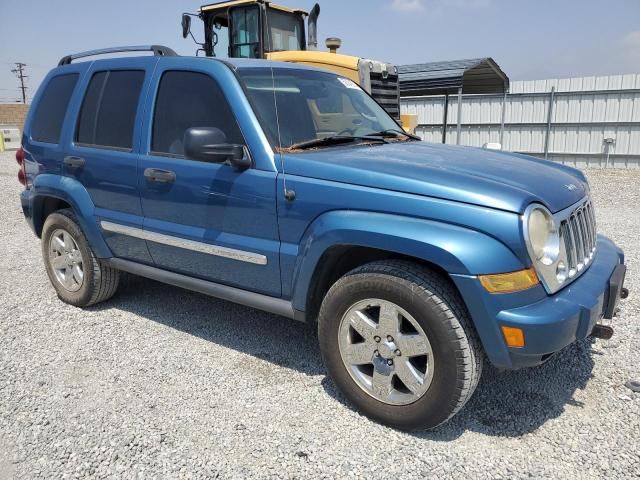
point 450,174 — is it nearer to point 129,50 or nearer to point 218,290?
point 218,290

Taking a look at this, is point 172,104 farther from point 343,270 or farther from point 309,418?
point 309,418

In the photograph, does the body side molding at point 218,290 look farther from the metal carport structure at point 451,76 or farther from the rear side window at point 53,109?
the metal carport structure at point 451,76

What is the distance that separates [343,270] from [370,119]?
1.45m

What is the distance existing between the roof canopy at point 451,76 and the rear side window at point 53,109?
1062cm

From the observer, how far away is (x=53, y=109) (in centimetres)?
434

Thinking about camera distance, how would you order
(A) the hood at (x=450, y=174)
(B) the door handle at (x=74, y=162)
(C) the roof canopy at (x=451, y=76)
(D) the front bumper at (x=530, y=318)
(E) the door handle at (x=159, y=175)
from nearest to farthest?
(D) the front bumper at (x=530, y=318)
(A) the hood at (x=450, y=174)
(E) the door handle at (x=159, y=175)
(B) the door handle at (x=74, y=162)
(C) the roof canopy at (x=451, y=76)

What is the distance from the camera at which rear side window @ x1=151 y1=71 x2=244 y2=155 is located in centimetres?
320

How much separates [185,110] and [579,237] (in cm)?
250

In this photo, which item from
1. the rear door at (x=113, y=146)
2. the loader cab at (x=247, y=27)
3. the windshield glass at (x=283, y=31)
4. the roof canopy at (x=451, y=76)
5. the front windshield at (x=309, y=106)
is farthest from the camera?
the roof canopy at (x=451, y=76)

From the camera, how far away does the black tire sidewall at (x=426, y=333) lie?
2.43 metres

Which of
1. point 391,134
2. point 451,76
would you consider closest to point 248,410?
point 391,134

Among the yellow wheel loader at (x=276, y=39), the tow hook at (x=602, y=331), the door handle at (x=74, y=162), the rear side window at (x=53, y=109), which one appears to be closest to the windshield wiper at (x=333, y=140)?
the tow hook at (x=602, y=331)

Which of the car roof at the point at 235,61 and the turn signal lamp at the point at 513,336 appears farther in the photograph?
the car roof at the point at 235,61

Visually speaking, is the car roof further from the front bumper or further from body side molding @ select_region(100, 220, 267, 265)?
the front bumper
